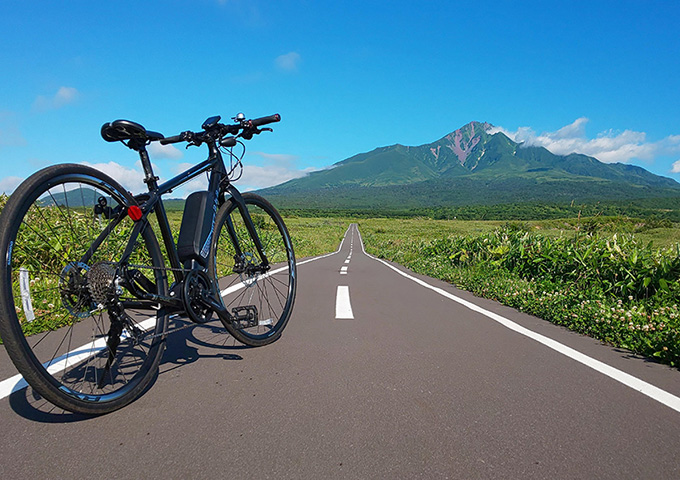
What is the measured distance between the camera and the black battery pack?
9.66ft

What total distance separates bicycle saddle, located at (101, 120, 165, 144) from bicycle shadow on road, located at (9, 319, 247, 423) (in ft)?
4.55

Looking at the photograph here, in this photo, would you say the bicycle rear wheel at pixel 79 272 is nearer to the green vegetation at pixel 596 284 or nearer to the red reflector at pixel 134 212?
the red reflector at pixel 134 212

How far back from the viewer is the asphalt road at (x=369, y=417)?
1715mm

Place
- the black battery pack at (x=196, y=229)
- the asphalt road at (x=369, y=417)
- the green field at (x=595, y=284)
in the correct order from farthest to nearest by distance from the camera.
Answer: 1. the green field at (x=595, y=284)
2. the black battery pack at (x=196, y=229)
3. the asphalt road at (x=369, y=417)

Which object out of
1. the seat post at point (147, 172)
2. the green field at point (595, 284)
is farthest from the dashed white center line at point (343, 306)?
the seat post at point (147, 172)

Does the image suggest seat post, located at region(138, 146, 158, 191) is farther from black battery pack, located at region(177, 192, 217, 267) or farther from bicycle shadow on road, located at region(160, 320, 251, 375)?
bicycle shadow on road, located at region(160, 320, 251, 375)

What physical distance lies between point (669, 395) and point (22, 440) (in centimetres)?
373

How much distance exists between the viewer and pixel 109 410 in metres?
2.11

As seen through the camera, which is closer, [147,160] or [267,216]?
[147,160]

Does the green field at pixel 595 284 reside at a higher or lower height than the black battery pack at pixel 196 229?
lower

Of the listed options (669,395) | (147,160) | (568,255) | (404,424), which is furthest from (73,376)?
(568,255)

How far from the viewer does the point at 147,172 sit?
2.74 meters

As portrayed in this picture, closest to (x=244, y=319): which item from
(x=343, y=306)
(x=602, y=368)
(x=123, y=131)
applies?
(x=123, y=131)

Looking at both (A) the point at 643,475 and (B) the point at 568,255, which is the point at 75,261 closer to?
(A) the point at 643,475
